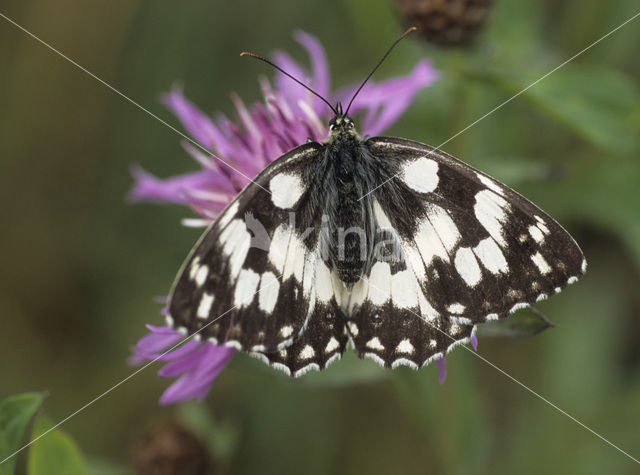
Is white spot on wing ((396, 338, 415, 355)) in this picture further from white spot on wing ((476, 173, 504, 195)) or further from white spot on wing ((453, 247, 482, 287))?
white spot on wing ((476, 173, 504, 195))

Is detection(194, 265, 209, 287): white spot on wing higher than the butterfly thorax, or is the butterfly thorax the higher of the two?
the butterfly thorax

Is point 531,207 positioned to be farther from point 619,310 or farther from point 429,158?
point 619,310

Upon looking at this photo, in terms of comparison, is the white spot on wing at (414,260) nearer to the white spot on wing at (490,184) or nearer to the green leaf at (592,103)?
the white spot on wing at (490,184)

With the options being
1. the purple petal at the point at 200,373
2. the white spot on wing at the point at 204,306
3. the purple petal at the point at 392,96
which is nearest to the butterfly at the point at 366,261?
the white spot on wing at the point at 204,306

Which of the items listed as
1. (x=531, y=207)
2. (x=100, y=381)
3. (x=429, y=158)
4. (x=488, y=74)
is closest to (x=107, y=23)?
(x=100, y=381)

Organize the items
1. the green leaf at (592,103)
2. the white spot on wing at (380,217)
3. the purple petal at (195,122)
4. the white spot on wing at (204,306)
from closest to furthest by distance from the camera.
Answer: the white spot on wing at (204,306) < the white spot on wing at (380,217) < the green leaf at (592,103) < the purple petal at (195,122)

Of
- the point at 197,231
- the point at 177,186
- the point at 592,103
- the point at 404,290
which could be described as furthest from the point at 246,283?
the point at 197,231

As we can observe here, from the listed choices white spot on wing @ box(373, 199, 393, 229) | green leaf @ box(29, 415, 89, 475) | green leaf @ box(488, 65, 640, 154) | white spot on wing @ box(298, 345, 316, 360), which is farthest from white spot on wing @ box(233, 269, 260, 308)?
green leaf @ box(488, 65, 640, 154)
